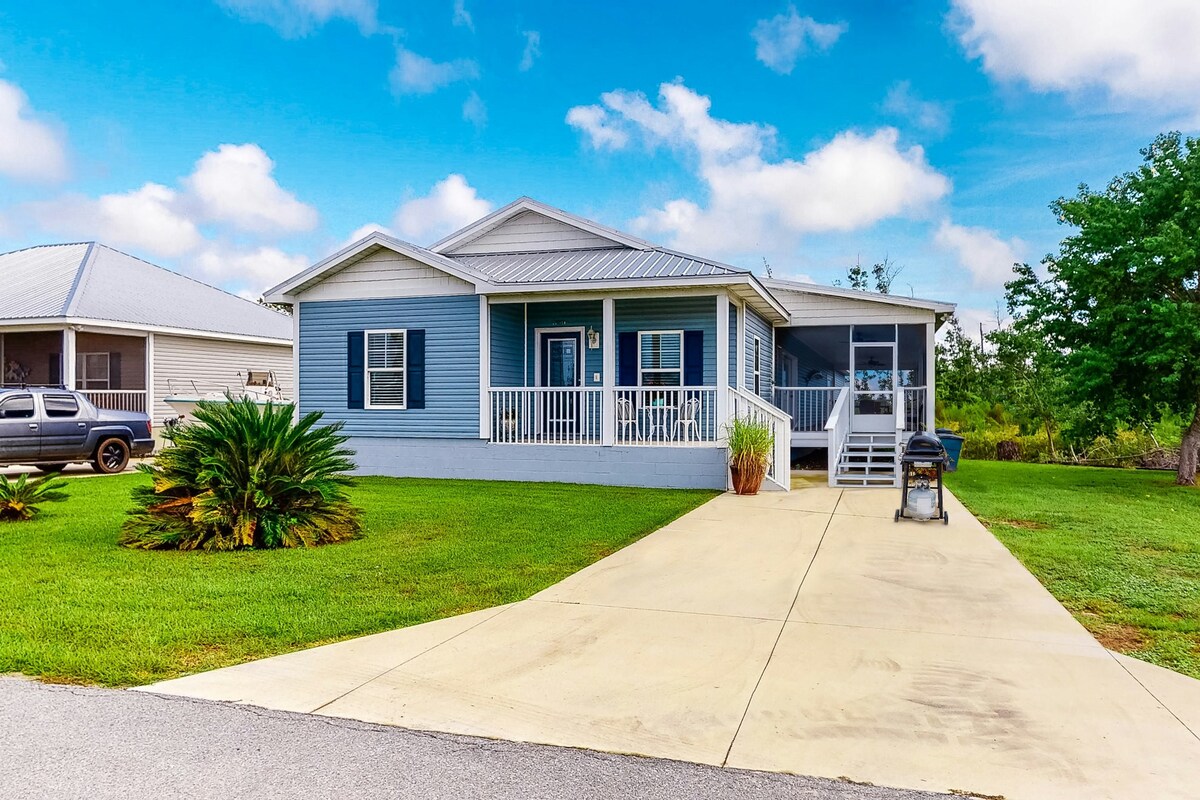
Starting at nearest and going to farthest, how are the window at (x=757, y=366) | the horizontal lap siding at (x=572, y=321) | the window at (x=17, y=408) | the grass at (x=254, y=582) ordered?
1. the grass at (x=254, y=582)
2. the window at (x=17, y=408)
3. the horizontal lap siding at (x=572, y=321)
4. the window at (x=757, y=366)

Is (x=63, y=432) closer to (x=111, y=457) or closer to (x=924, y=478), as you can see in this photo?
(x=111, y=457)

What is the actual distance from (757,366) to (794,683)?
1369cm

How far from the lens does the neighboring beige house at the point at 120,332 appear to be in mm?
20609

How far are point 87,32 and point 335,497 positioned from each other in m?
15.9

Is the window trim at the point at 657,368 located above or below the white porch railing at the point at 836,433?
above

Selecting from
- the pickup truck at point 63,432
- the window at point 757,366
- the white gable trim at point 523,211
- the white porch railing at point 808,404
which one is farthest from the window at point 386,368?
the white porch railing at point 808,404

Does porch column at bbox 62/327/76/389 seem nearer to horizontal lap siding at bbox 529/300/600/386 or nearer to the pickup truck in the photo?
the pickup truck

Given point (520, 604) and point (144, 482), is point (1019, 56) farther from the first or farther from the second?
point (144, 482)

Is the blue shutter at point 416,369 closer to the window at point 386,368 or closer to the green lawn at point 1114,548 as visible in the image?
the window at point 386,368

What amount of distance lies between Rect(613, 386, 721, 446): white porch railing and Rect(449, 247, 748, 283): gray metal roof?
2019 millimetres

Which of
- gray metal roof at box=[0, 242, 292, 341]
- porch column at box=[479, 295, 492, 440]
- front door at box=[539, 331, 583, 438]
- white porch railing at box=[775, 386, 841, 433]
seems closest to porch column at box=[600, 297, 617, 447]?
front door at box=[539, 331, 583, 438]

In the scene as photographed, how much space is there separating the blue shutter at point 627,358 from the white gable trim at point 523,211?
2.20 meters

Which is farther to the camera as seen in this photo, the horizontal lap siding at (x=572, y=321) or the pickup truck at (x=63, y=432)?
the horizontal lap siding at (x=572, y=321)

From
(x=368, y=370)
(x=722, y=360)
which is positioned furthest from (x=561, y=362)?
(x=722, y=360)
